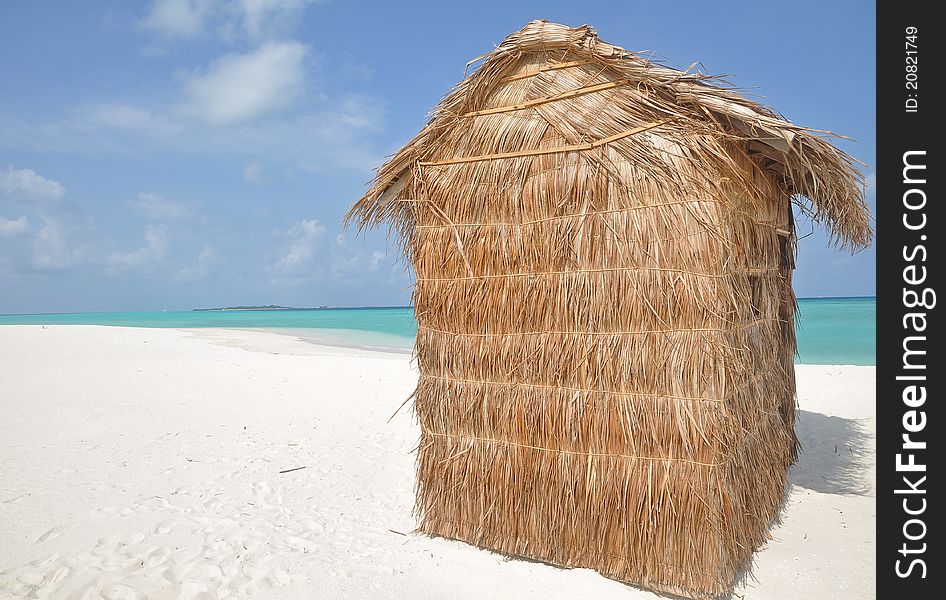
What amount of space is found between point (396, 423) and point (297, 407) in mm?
1501

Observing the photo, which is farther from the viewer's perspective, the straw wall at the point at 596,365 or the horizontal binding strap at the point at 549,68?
the horizontal binding strap at the point at 549,68

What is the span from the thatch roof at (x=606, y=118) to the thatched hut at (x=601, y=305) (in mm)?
13

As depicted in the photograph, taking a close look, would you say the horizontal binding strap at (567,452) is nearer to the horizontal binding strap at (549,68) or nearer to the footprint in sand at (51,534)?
the horizontal binding strap at (549,68)

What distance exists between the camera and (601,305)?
3109 mm

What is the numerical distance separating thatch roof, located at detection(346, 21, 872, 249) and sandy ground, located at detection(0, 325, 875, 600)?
2176 millimetres

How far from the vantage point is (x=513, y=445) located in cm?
338

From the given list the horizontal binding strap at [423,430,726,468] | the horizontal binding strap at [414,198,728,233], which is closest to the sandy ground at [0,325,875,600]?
the horizontal binding strap at [423,430,726,468]

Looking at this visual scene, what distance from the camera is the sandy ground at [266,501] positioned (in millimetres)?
3102

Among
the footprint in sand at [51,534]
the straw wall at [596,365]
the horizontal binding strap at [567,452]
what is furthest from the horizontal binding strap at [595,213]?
Answer: the footprint in sand at [51,534]
